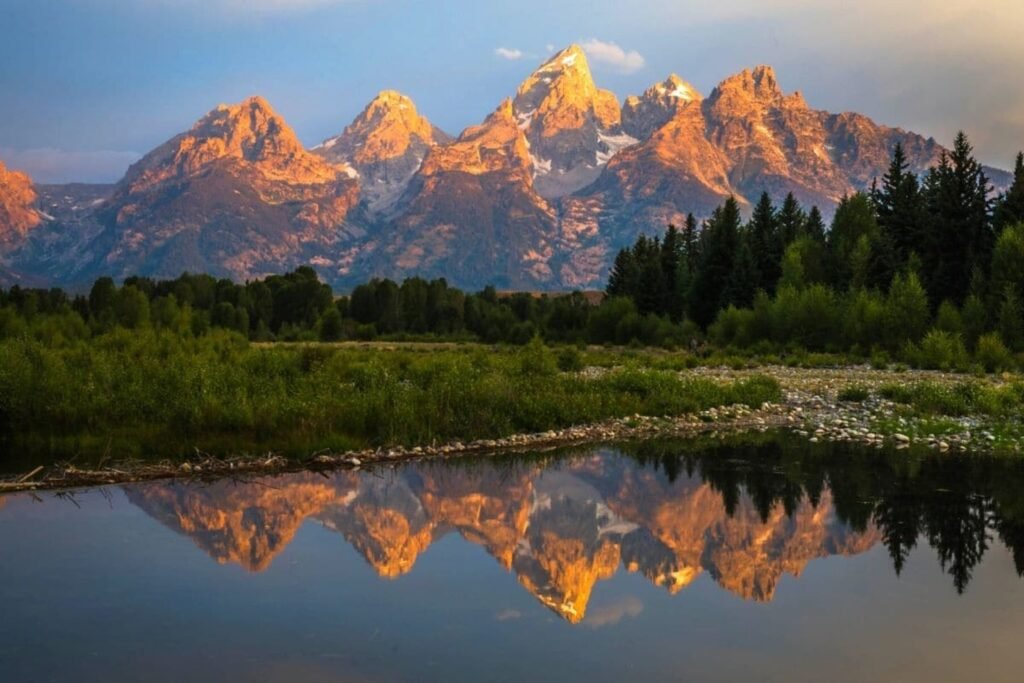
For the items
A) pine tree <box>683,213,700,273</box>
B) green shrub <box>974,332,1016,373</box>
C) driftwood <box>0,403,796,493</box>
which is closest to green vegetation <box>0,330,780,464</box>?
driftwood <box>0,403,796,493</box>

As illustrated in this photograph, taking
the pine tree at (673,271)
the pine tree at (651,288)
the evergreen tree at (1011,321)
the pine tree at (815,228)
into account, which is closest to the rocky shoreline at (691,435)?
the evergreen tree at (1011,321)

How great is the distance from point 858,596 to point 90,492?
14.7 m

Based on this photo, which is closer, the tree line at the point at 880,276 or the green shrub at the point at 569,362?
the green shrub at the point at 569,362

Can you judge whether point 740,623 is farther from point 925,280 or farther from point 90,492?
point 925,280

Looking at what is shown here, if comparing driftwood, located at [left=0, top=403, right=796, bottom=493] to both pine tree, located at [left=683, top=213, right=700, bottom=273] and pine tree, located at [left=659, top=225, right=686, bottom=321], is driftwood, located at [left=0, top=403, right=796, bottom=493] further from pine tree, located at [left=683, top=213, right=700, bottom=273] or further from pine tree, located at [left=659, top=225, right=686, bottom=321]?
pine tree, located at [left=683, top=213, right=700, bottom=273]

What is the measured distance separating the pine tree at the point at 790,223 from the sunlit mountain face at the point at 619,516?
210ft

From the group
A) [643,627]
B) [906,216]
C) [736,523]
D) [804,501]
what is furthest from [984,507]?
[906,216]

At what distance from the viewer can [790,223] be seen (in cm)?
9050

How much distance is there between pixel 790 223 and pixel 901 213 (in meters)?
18.1

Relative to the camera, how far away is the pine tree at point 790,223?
84.2 metres

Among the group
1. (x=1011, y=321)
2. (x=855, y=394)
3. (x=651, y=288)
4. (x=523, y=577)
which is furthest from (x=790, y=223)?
(x=523, y=577)

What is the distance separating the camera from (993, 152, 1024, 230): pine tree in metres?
59.3

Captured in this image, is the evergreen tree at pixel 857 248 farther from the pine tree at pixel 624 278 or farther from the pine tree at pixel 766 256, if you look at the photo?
the pine tree at pixel 624 278

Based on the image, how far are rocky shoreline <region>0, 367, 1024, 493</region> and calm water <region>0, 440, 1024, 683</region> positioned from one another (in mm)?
1073
